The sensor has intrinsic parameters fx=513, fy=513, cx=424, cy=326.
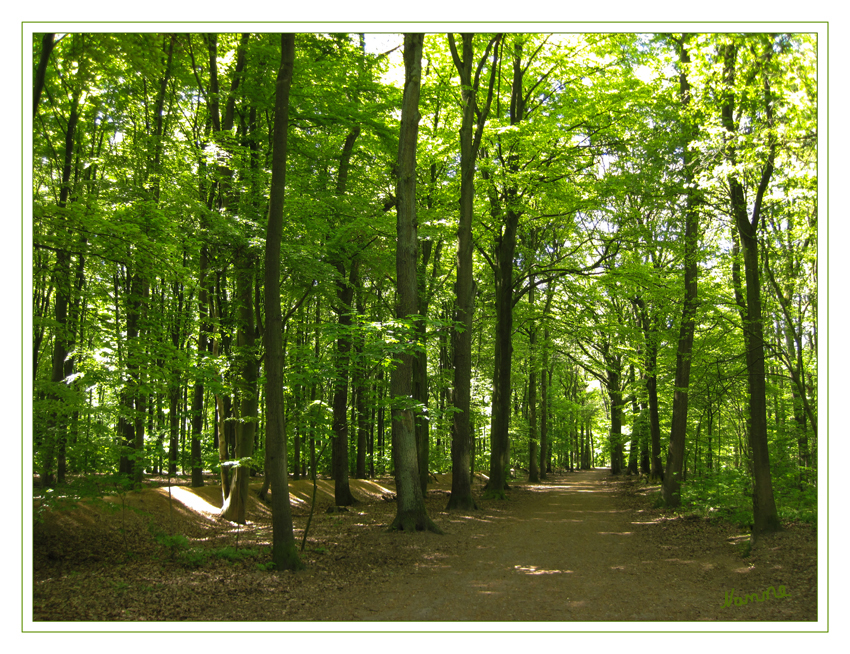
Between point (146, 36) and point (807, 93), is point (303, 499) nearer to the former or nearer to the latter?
point (146, 36)

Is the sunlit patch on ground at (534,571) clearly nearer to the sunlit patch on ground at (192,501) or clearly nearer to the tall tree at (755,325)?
the tall tree at (755,325)

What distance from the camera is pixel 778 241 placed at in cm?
874

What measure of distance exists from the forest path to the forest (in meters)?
1.61

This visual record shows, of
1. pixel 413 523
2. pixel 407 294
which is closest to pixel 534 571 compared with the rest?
pixel 413 523

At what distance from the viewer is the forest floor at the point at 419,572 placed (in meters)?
5.21

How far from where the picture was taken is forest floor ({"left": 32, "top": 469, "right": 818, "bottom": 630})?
5.21 m

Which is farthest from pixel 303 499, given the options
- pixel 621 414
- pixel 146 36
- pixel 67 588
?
A: pixel 621 414

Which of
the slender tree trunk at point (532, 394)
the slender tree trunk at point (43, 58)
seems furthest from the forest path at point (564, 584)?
the slender tree trunk at point (532, 394)

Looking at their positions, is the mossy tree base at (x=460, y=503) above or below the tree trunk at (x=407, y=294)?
below

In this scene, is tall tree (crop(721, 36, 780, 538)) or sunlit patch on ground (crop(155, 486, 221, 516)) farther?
sunlit patch on ground (crop(155, 486, 221, 516))

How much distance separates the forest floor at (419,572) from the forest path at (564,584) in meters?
0.02
